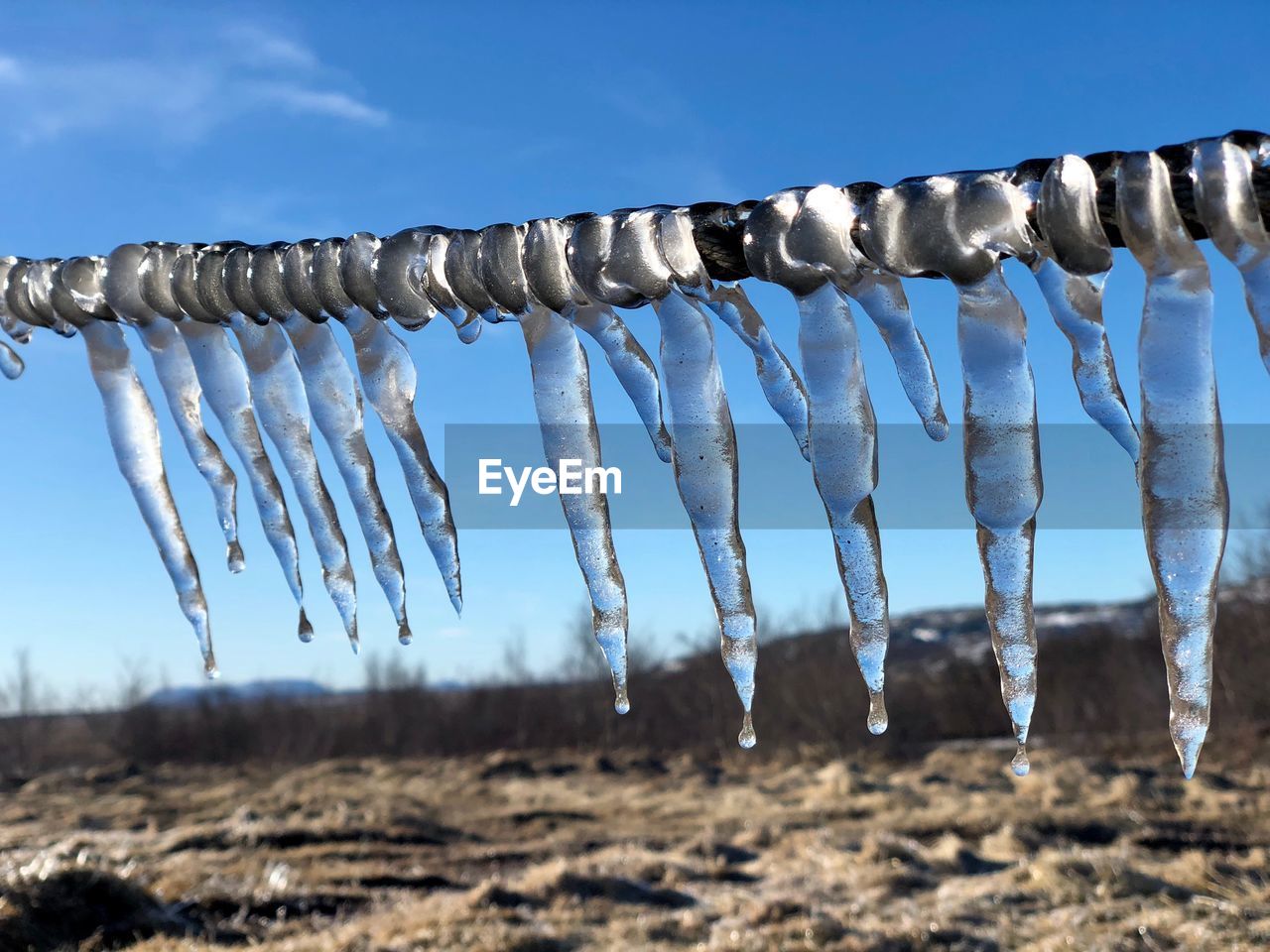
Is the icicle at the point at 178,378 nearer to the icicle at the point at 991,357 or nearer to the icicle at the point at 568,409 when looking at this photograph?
the icicle at the point at 568,409

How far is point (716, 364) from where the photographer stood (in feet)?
8.37

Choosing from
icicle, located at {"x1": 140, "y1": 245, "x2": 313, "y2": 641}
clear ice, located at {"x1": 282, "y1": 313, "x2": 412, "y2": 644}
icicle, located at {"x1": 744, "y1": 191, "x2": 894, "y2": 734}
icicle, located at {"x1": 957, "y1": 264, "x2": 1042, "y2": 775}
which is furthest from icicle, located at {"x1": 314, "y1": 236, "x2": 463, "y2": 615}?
icicle, located at {"x1": 957, "y1": 264, "x2": 1042, "y2": 775}

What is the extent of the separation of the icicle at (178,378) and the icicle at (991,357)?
221cm

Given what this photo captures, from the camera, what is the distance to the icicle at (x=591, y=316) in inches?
103

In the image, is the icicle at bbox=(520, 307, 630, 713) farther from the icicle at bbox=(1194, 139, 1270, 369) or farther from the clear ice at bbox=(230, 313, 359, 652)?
the icicle at bbox=(1194, 139, 1270, 369)

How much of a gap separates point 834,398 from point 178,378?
7.04 ft

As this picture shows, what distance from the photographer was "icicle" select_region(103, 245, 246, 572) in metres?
3.38

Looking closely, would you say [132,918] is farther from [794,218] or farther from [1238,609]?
[1238,609]

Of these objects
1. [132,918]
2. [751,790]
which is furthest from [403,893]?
[751,790]

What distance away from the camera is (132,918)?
7.92 metres

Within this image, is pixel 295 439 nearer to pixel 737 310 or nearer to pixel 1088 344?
pixel 737 310

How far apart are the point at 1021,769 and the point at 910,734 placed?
31.0 meters

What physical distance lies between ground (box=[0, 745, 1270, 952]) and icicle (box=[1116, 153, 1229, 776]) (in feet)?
21.3

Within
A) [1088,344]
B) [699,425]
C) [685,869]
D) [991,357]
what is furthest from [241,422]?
[685,869]
